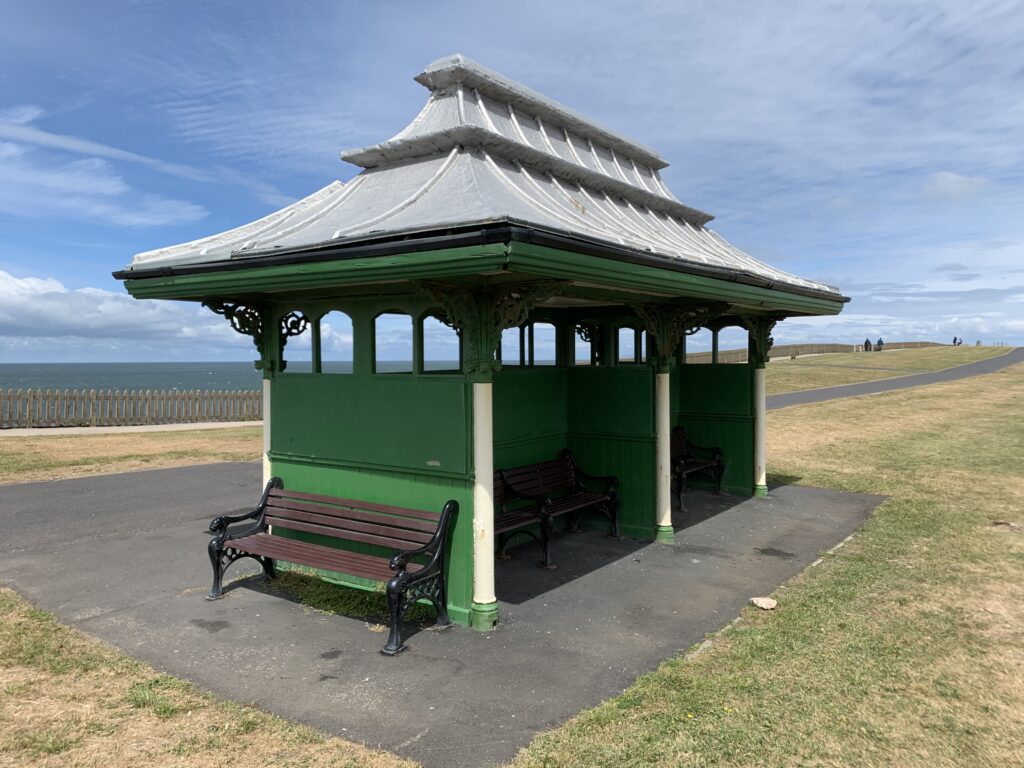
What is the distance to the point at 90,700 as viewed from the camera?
4.30 metres

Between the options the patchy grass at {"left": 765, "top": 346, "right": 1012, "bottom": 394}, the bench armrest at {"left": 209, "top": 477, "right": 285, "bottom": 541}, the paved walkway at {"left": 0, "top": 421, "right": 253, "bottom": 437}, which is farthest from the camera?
the patchy grass at {"left": 765, "top": 346, "right": 1012, "bottom": 394}

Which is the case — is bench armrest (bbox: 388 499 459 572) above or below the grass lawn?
above

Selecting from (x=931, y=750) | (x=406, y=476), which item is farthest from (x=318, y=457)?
(x=931, y=750)

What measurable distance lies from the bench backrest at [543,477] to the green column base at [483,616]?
224 centimetres

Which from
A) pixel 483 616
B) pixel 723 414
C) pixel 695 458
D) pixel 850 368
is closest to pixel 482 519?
pixel 483 616

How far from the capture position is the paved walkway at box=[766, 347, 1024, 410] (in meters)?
29.3

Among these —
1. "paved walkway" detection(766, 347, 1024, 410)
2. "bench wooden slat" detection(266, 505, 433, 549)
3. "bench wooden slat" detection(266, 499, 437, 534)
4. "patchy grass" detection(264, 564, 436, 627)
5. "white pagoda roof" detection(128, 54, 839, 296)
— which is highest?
"white pagoda roof" detection(128, 54, 839, 296)

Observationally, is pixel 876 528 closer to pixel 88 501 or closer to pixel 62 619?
pixel 62 619

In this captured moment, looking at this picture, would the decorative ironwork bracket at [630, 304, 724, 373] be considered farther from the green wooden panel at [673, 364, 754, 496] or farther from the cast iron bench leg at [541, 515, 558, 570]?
the green wooden panel at [673, 364, 754, 496]

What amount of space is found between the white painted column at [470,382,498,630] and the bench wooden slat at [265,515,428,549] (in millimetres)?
670

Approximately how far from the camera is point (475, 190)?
5570 mm

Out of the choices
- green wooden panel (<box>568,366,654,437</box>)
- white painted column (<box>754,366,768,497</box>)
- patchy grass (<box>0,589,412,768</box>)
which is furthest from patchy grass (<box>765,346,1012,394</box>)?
patchy grass (<box>0,589,412,768</box>)

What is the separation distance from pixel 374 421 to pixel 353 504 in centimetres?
83

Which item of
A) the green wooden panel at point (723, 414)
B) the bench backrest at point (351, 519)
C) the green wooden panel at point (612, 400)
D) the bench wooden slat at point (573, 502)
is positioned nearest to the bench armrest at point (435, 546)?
the bench backrest at point (351, 519)
